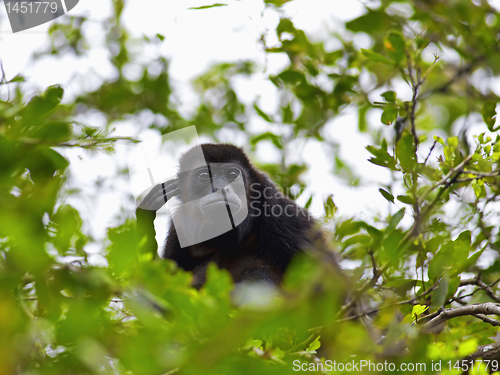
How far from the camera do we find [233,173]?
13.7 ft

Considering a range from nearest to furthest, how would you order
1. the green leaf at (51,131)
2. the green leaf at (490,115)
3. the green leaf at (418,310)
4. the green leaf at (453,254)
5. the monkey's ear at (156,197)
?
the green leaf at (51,131) → the green leaf at (453,254) → the green leaf at (418,310) → the green leaf at (490,115) → the monkey's ear at (156,197)

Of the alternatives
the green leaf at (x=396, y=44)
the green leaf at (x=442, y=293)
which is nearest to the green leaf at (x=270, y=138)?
the green leaf at (x=396, y=44)

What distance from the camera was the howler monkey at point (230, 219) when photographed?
3758 mm

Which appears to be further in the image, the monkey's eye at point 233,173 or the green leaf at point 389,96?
the monkey's eye at point 233,173

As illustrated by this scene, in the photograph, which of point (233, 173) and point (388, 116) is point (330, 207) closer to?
point (388, 116)

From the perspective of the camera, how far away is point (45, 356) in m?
1.10

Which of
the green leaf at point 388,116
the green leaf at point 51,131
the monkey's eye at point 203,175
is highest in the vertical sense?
the green leaf at point 51,131

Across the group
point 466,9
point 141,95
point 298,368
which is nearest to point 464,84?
point 466,9

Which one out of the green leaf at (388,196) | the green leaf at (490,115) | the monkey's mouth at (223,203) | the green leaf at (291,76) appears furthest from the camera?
the green leaf at (291,76)

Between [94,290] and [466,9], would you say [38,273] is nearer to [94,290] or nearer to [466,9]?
[94,290]

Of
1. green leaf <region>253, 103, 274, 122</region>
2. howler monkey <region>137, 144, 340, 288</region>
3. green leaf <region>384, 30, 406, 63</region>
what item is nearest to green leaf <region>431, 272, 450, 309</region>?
green leaf <region>384, 30, 406, 63</region>

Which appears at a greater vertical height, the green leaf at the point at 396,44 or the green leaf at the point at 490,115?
the green leaf at the point at 396,44

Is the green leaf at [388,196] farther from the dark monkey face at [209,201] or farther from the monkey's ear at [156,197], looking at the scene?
the monkey's ear at [156,197]

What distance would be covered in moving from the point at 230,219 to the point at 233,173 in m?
0.52
